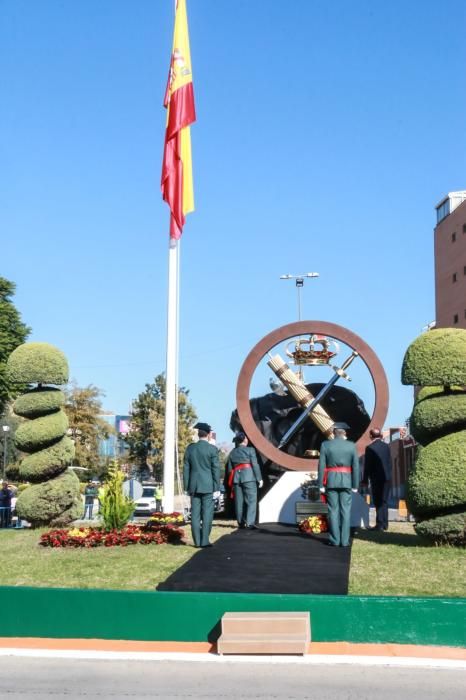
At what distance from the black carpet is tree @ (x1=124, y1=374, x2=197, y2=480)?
1601 inches

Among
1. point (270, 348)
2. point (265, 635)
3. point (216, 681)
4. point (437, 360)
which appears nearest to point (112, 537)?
point (265, 635)

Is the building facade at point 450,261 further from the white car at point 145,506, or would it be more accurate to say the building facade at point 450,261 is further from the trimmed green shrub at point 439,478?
the trimmed green shrub at point 439,478

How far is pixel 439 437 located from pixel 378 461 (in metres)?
2.82

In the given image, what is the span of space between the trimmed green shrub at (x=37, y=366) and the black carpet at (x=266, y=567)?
4.48 metres

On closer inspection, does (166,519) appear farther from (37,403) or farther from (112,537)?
(37,403)

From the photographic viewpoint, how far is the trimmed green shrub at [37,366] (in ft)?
47.4

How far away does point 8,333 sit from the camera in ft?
133

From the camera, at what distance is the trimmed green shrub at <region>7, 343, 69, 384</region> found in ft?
47.4

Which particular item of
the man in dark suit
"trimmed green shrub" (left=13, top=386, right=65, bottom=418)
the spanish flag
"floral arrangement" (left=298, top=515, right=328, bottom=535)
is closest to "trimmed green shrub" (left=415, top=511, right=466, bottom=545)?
"floral arrangement" (left=298, top=515, right=328, bottom=535)

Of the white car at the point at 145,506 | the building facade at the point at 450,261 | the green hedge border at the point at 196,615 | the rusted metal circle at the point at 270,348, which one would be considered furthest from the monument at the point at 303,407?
the building facade at the point at 450,261

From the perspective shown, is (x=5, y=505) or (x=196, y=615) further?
(x=5, y=505)

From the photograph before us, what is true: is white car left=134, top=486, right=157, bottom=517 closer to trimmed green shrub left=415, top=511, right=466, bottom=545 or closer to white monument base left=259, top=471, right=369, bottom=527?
white monument base left=259, top=471, right=369, bottom=527

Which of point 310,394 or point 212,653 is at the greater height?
point 310,394

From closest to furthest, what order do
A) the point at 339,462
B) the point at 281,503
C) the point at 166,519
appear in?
1. the point at 339,462
2. the point at 166,519
3. the point at 281,503
